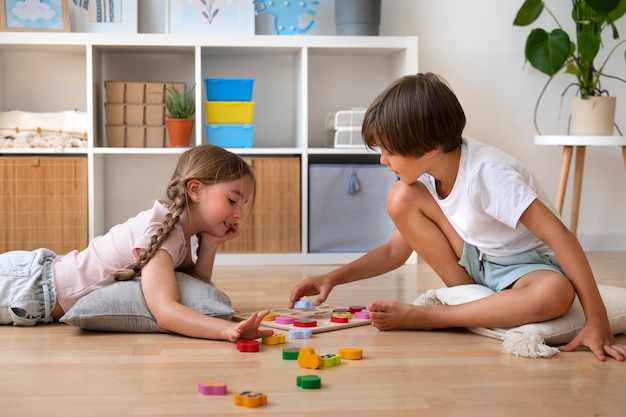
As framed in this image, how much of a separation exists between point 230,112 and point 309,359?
5.74 feet

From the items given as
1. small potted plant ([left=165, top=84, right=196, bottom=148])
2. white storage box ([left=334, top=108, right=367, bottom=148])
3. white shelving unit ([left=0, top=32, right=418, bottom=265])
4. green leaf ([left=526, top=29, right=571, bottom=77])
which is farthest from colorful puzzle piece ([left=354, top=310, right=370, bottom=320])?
green leaf ([left=526, top=29, right=571, bottom=77])

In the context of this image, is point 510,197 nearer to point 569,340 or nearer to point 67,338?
point 569,340

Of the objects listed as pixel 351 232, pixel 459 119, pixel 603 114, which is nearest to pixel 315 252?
pixel 351 232

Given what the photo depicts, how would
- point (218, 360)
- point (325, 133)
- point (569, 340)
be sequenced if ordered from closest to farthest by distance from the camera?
1. point (218, 360)
2. point (569, 340)
3. point (325, 133)

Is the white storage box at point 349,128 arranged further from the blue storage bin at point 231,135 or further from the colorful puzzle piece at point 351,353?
the colorful puzzle piece at point 351,353

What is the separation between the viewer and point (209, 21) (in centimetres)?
313

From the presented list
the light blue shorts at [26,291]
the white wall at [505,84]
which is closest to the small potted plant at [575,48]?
the white wall at [505,84]

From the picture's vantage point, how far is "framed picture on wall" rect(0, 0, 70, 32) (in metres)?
3.01

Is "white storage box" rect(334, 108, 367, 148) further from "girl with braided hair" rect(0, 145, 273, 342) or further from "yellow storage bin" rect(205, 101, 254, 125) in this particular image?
"girl with braided hair" rect(0, 145, 273, 342)

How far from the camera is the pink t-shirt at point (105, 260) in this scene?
181cm

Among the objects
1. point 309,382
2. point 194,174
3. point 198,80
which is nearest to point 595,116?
point 198,80

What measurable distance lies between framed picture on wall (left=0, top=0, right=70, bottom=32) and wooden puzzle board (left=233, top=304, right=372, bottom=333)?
1.56 metres

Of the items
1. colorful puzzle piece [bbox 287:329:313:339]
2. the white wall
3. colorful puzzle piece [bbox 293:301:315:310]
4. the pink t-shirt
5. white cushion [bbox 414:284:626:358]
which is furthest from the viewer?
the white wall

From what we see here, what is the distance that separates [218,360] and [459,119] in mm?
676
